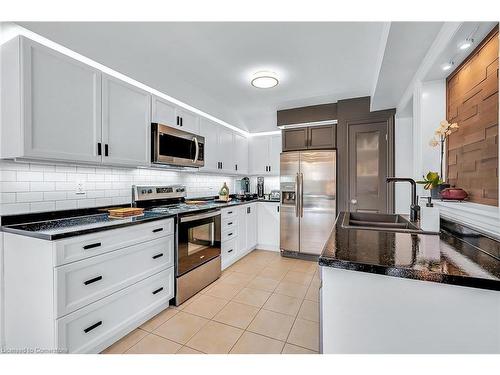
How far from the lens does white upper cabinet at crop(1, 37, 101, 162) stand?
156cm

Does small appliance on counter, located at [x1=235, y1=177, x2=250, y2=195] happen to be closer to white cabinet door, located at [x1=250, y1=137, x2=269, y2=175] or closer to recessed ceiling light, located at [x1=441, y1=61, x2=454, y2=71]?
white cabinet door, located at [x1=250, y1=137, x2=269, y2=175]

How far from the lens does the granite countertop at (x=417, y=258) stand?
0.76 meters

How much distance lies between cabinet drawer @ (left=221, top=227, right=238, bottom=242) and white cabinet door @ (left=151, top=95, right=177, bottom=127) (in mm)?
1543

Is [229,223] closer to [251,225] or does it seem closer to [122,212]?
[251,225]

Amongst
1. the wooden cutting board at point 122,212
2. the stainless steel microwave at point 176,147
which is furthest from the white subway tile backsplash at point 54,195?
the stainless steel microwave at point 176,147

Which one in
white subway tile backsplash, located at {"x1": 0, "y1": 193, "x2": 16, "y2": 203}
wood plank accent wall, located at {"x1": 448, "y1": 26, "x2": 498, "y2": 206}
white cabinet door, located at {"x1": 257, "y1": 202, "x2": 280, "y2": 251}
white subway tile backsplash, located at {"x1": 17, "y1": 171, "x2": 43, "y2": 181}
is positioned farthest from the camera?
white cabinet door, located at {"x1": 257, "y1": 202, "x2": 280, "y2": 251}

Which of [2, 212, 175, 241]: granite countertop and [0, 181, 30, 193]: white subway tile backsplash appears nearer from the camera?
[2, 212, 175, 241]: granite countertop

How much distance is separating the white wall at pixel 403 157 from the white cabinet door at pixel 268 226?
5.81 feet

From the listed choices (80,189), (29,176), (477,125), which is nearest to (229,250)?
(80,189)

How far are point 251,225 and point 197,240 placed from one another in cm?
151

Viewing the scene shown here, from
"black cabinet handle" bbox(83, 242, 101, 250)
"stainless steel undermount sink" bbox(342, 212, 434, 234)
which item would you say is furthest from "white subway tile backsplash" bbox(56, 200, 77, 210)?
"stainless steel undermount sink" bbox(342, 212, 434, 234)

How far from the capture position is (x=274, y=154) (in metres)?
4.52
